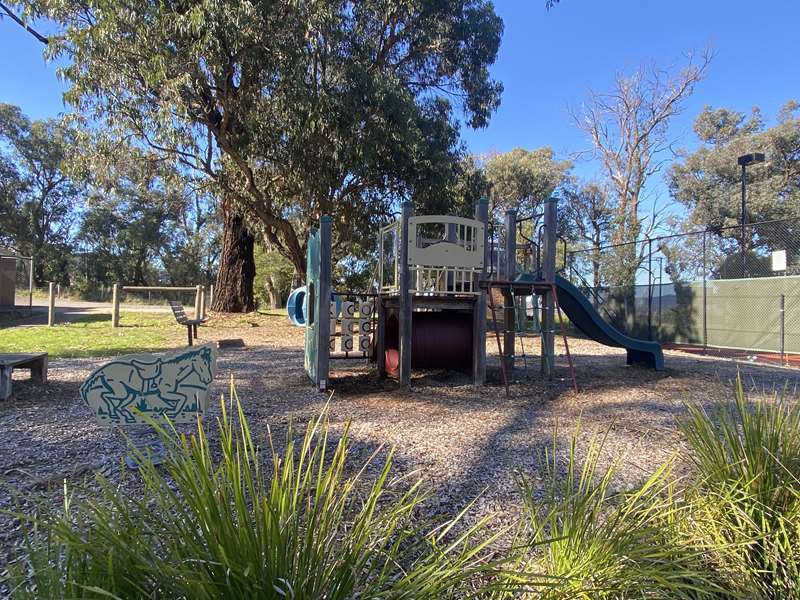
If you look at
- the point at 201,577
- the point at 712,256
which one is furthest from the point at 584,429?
the point at 712,256

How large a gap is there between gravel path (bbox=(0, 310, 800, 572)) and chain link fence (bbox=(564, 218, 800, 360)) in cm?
337

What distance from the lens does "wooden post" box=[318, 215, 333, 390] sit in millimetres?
6395

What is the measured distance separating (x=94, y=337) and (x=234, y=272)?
691 cm

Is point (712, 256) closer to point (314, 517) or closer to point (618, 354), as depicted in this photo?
point (618, 354)

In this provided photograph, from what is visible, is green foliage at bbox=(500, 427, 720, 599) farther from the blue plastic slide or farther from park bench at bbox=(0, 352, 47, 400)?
the blue plastic slide

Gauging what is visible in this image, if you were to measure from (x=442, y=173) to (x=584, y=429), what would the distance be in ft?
35.3

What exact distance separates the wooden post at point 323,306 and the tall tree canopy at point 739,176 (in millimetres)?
25022

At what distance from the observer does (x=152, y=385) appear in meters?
3.21

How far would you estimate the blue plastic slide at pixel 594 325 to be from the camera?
8148 millimetres

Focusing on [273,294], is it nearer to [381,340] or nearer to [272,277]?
[272,277]

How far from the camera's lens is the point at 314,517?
4.41 ft

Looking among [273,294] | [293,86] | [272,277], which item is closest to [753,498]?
[293,86]

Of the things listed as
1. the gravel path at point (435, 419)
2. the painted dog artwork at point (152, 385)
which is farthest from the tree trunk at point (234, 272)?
the painted dog artwork at point (152, 385)

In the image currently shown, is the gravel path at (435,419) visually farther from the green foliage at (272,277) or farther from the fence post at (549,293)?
the green foliage at (272,277)
